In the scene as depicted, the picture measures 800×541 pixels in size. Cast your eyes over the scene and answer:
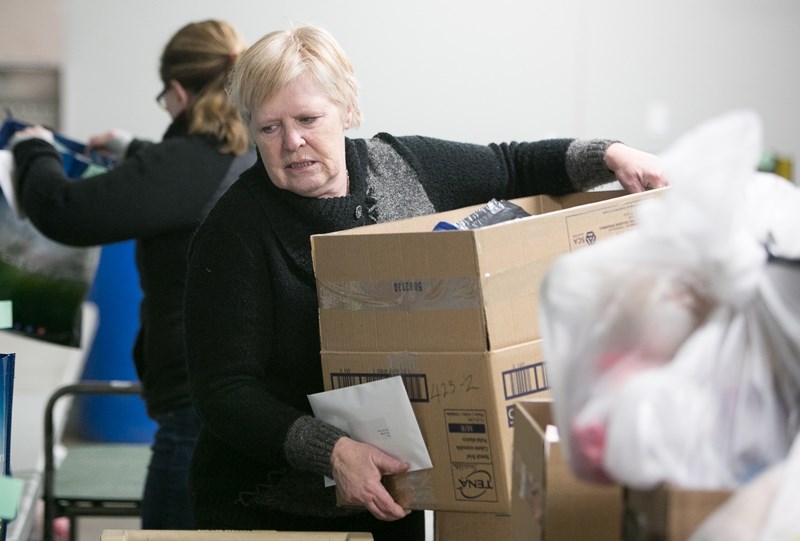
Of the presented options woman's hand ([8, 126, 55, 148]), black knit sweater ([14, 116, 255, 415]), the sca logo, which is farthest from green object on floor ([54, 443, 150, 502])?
the sca logo

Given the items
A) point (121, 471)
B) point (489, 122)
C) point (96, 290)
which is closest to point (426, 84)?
point (489, 122)

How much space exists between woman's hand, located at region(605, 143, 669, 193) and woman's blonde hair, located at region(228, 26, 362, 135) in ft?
1.38

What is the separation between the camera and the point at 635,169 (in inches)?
63.3

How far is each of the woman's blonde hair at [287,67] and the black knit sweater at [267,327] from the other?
10 centimetres

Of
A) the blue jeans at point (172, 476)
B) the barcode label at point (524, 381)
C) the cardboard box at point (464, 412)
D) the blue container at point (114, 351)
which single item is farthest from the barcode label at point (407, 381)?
the blue container at point (114, 351)

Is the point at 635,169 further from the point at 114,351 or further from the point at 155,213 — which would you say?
the point at 114,351

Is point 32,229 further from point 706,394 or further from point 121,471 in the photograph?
point 706,394

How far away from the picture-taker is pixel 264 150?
1.52 metres

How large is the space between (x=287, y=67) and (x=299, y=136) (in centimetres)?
10

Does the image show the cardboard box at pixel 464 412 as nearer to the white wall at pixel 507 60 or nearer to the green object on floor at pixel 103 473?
the green object on floor at pixel 103 473

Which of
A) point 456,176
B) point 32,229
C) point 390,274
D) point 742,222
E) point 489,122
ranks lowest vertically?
point 742,222

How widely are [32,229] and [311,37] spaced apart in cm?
98

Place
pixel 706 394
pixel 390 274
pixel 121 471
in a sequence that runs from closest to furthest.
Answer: pixel 706 394
pixel 390 274
pixel 121 471

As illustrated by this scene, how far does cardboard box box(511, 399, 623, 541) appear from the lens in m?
1.05
